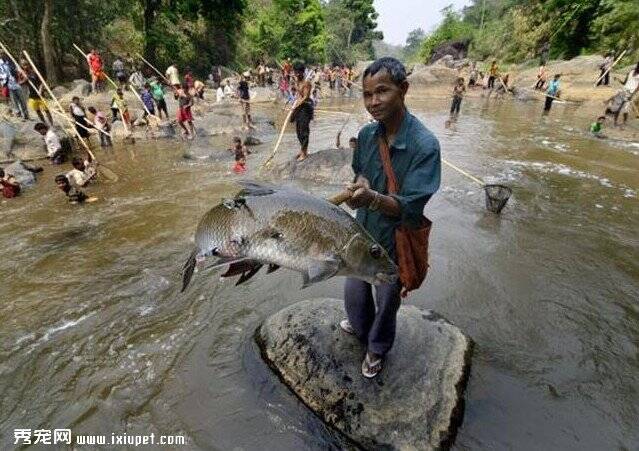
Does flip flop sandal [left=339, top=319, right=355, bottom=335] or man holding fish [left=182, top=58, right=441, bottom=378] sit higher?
man holding fish [left=182, top=58, right=441, bottom=378]

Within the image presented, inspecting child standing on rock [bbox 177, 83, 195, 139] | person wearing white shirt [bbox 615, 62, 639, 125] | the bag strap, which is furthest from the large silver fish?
person wearing white shirt [bbox 615, 62, 639, 125]

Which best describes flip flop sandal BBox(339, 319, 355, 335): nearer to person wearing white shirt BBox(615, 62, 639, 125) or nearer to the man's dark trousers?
the man's dark trousers

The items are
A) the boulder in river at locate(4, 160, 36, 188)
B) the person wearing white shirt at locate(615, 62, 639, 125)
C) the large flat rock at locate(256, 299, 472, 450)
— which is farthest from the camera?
the person wearing white shirt at locate(615, 62, 639, 125)

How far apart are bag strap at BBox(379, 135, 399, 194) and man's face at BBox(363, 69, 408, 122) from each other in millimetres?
144

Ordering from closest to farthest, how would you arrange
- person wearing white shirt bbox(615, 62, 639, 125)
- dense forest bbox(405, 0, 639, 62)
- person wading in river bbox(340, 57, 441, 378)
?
person wading in river bbox(340, 57, 441, 378) < person wearing white shirt bbox(615, 62, 639, 125) < dense forest bbox(405, 0, 639, 62)

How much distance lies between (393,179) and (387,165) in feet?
0.28

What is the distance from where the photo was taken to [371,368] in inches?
113

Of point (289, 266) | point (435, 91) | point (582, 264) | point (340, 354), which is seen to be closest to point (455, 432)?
point (340, 354)

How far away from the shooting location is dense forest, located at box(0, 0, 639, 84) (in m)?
18.3

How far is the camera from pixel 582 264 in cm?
521

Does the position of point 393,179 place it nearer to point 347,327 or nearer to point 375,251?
point 375,251

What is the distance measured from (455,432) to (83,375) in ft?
10.3

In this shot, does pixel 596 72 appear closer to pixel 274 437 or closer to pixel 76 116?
pixel 76 116

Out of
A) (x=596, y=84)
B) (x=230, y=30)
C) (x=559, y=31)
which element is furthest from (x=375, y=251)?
(x=559, y=31)
